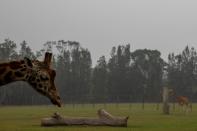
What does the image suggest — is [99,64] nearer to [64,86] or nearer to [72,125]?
[64,86]

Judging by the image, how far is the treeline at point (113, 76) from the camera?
92.9m

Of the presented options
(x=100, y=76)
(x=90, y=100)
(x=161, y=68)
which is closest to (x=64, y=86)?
(x=100, y=76)

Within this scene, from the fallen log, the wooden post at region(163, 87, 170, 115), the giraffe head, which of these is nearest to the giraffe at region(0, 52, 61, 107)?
the giraffe head

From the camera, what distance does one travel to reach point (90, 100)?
9119cm

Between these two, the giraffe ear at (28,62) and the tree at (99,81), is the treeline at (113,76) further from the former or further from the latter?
the giraffe ear at (28,62)

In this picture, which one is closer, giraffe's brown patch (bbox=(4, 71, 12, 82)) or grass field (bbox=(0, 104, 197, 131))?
giraffe's brown patch (bbox=(4, 71, 12, 82))

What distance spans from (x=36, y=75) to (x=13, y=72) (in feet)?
1.83

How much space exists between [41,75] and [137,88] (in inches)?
3748

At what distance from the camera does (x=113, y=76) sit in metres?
107

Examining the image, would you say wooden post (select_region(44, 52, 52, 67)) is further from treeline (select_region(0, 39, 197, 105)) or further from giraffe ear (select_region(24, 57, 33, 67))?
treeline (select_region(0, 39, 197, 105))

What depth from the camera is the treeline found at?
305 ft

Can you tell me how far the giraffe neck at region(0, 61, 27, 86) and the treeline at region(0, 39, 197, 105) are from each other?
75976 mm

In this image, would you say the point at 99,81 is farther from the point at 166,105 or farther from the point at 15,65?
the point at 15,65

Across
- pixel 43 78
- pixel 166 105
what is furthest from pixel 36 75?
pixel 166 105
